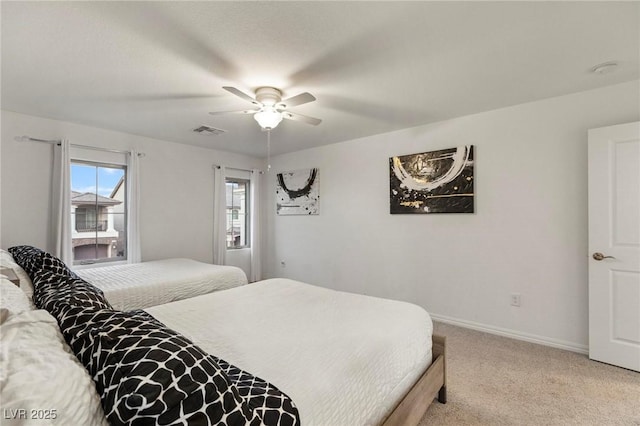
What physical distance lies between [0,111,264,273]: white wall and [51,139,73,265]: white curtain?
0.09 m

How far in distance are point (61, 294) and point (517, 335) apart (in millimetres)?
3636

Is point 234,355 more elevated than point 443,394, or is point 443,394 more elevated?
point 234,355

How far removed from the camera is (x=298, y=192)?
16.1 ft

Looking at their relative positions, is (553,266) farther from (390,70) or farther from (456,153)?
(390,70)

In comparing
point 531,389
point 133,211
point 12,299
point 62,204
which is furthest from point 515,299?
point 62,204

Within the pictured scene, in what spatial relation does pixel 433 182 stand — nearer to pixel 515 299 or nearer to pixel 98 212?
pixel 515 299

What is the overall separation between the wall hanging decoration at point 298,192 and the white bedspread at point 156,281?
68.5 inches

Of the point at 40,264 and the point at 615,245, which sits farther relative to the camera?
the point at 615,245

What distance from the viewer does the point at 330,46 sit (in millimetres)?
1891

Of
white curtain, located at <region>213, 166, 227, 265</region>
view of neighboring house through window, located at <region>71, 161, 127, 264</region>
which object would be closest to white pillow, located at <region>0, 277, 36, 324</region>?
view of neighboring house through window, located at <region>71, 161, 127, 264</region>

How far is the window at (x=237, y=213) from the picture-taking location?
5140 mm

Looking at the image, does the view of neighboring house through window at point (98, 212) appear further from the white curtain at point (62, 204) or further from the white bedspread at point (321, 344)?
the white bedspread at point (321, 344)

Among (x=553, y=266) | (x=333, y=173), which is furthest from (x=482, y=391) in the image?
(x=333, y=173)

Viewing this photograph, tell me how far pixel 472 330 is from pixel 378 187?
2010mm
